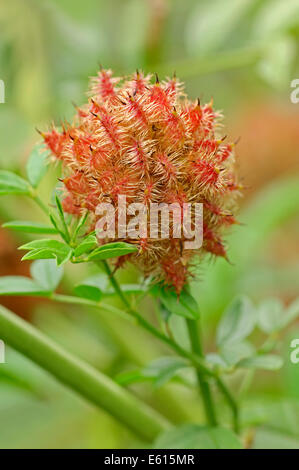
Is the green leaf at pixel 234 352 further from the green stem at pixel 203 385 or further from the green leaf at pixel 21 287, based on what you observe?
the green leaf at pixel 21 287

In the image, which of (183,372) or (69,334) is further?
(69,334)

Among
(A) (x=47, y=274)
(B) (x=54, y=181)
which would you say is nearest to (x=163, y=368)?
(A) (x=47, y=274)

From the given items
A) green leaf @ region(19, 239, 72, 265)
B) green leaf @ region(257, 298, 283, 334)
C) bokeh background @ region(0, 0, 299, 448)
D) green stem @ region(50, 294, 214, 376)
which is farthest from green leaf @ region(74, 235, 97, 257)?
bokeh background @ region(0, 0, 299, 448)

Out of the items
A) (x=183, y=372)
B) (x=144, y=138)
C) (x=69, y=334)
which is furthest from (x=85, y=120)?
(x=69, y=334)

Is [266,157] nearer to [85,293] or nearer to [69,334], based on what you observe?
[69,334]

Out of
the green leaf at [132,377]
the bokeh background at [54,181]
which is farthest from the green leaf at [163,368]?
the bokeh background at [54,181]

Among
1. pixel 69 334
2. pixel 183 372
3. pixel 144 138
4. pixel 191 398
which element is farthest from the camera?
pixel 69 334
